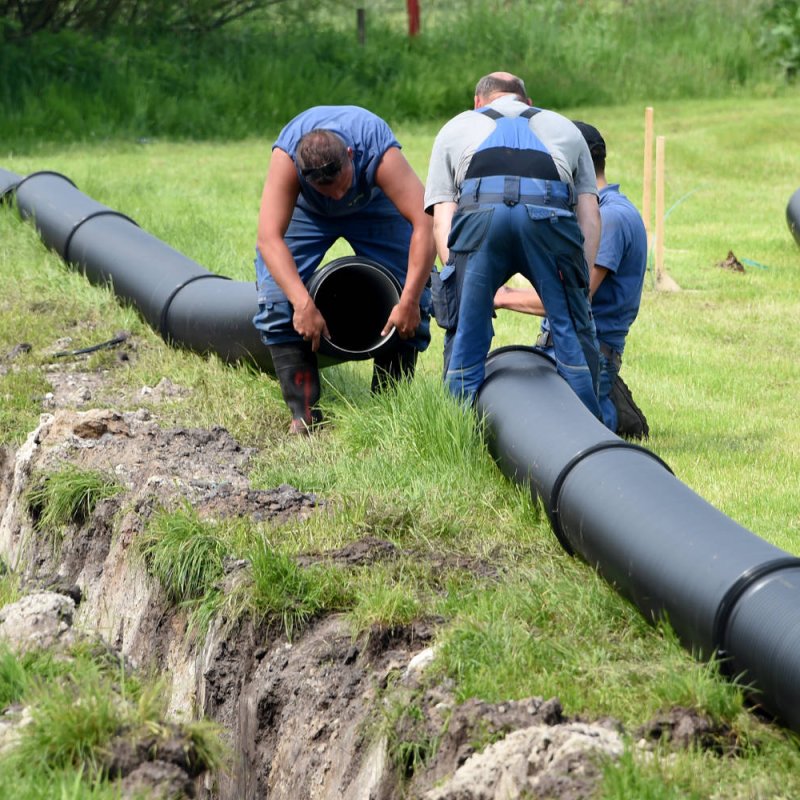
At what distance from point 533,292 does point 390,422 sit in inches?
36.9

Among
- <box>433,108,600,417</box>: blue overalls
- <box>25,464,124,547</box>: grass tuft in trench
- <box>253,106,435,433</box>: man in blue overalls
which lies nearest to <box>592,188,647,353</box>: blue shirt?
<box>433,108,600,417</box>: blue overalls

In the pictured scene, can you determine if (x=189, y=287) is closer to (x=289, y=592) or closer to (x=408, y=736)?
(x=289, y=592)

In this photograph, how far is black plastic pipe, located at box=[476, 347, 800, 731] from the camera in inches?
142

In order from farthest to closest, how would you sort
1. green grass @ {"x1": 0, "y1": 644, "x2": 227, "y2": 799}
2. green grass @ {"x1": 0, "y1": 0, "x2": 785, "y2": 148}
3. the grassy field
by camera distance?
green grass @ {"x1": 0, "y1": 0, "x2": 785, "y2": 148}
the grassy field
green grass @ {"x1": 0, "y1": 644, "x2": 227, "y2": 799}

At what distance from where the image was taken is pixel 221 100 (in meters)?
18.6

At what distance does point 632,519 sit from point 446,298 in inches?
70.8

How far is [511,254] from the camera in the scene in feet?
18.0

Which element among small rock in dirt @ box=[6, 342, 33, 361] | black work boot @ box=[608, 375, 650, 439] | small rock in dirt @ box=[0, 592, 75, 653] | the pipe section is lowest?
small rock in dirt @ box=[6, 342, 33, 361]

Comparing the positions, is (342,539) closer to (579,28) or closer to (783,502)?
(783,502)

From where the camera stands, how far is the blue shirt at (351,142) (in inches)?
241

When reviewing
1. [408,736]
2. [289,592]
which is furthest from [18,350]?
[408,736]

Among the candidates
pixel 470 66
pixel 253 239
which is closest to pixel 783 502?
pixel 253 239

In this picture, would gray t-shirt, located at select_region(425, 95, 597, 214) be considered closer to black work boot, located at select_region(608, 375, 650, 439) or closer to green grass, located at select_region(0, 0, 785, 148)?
black work boot, located at select_region(608, 375, 650, 439)

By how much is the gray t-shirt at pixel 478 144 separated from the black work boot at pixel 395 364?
0.96 m
